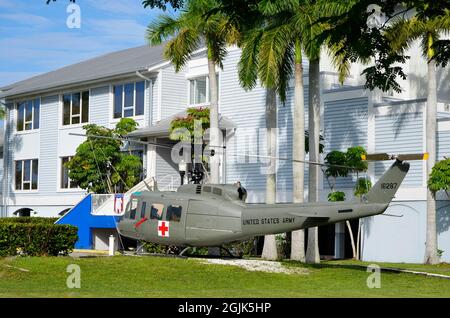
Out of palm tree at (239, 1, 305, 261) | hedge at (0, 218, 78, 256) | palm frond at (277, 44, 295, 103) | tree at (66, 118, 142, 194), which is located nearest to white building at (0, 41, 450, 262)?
tree at (66, 118, 142, 194)

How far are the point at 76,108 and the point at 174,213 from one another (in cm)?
2657

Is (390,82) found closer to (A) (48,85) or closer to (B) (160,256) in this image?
(B) (160,256)

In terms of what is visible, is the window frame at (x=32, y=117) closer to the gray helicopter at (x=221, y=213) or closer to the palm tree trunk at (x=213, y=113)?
the palm tree trunk at (x=213, y=113)

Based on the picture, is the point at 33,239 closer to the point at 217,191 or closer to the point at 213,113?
the point at 217,191

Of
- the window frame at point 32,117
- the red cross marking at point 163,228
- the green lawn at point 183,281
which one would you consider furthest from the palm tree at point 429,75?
the window frame at point 32,117

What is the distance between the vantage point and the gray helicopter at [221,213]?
2469 centimetres

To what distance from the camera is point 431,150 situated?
3472 cm

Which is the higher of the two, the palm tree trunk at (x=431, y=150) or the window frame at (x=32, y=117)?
the window frame at (x=32, y=117)

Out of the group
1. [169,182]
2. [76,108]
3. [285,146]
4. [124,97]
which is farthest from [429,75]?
[76,108]

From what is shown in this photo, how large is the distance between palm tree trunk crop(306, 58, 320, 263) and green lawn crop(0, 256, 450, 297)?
729 centimetres

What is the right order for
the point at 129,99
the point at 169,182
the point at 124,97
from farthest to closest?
the point at 124,97 → the point at 129,99 → the point at 169,182

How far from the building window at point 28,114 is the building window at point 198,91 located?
470 inches
